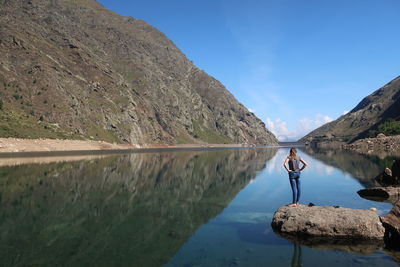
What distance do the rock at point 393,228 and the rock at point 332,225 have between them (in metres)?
0.25

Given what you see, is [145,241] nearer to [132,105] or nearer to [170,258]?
[170,258]

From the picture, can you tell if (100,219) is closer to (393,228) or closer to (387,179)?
(393,228)

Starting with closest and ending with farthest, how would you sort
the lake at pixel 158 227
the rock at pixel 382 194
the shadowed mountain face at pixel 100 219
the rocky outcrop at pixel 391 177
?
the lake at pixel 158 227 → the shadowed mountain face at pixel 100 219 → the rock at pixel 382 194 → the rocky outcrop at pixel 391 177

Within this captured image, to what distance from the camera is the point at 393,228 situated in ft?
44.5

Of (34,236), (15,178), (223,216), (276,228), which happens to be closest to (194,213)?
(223,216)

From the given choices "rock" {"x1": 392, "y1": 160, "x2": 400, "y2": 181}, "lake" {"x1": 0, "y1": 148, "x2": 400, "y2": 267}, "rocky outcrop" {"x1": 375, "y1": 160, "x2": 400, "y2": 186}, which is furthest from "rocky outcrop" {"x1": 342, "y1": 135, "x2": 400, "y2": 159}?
"lake" {"x1": 0, "y1": 148, "x2": 400, "y2": 267}

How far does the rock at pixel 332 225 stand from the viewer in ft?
46.2

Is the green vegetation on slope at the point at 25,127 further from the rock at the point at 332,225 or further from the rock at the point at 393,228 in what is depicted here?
the rock at the point at 393,228

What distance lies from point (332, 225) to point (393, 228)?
2567 millimetres

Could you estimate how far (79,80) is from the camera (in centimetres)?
17350

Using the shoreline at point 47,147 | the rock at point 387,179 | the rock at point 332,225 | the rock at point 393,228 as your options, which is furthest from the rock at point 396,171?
the shoreline at point 47,147

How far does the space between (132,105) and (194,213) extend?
18091 centimetres

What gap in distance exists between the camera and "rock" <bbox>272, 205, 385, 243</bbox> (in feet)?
46.2

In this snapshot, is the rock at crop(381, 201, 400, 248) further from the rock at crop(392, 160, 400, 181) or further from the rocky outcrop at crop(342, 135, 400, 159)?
the rocky outcrop at crop(342, 135, 400, 159)
